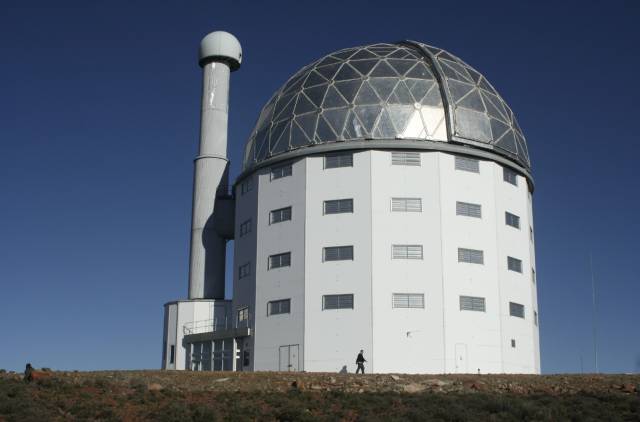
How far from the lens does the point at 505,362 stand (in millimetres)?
41469

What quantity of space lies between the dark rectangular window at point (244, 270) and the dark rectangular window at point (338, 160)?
7175mm

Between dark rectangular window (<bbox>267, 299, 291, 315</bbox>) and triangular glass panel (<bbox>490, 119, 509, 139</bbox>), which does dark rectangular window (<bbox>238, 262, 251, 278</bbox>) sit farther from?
triangular glass panel (<bbox>490, 119, 509, 139</bbox>)

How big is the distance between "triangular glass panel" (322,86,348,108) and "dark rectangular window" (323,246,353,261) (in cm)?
781

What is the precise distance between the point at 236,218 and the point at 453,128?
1369cm

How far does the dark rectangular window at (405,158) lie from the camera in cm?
4250

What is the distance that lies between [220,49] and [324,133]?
53.0ft

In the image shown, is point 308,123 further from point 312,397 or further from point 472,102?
point 312,397

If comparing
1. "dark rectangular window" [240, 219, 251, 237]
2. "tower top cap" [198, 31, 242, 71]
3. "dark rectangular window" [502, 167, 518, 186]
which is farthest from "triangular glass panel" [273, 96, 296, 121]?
"dark rectangular window" [502, 167, 518, 186]

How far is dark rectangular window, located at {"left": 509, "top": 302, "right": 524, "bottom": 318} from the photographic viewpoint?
1679 inches

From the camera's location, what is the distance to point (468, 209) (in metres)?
42.6

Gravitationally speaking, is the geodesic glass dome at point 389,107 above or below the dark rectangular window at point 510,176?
above

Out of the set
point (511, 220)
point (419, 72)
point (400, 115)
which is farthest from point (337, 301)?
point (419, 72)

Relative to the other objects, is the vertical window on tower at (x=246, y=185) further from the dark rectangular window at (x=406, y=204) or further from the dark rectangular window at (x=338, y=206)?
the dark rectangular window at (x=406, y=204)

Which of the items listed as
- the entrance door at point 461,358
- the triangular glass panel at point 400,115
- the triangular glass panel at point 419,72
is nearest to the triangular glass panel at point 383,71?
the triangular glass panel at point 419,72
